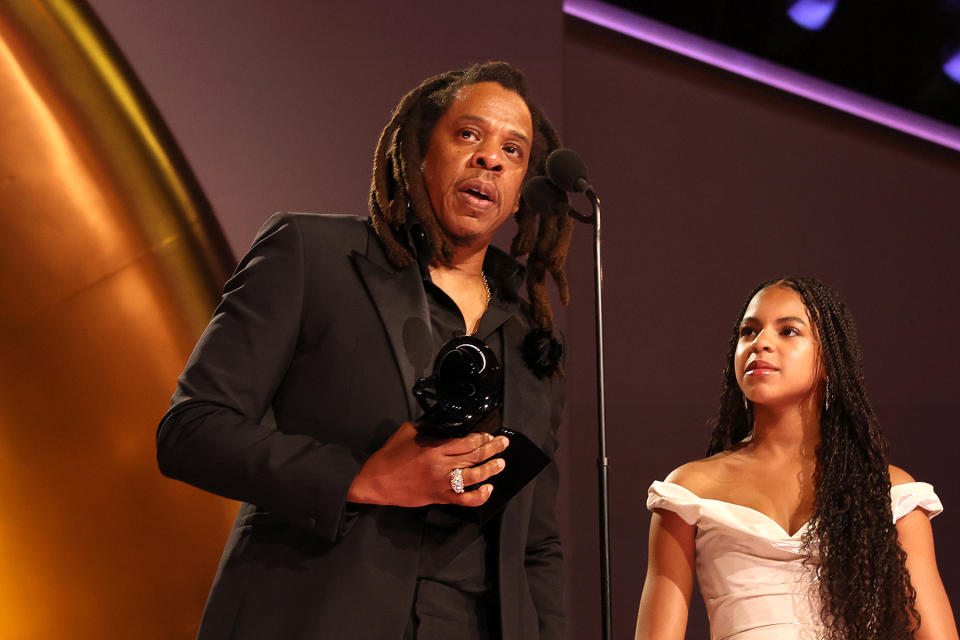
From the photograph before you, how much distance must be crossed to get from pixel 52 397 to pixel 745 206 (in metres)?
2.92

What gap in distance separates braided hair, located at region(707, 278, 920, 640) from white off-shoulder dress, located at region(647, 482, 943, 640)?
4 cm

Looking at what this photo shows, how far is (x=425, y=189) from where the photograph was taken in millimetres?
1727

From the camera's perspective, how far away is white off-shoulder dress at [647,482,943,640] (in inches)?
90.0

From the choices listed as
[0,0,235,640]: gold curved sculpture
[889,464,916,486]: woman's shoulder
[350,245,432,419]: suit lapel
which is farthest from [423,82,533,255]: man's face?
[889,464,916,486]: woman's shoulder

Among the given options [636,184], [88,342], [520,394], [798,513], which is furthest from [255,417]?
[636,184]

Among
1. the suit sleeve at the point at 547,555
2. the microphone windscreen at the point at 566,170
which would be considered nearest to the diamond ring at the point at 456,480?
the suit sleeve at the point at 547,555

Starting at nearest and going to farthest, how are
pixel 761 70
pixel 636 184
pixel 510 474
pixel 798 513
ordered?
pixel 510 474, pixel 798 513, pixel 636 184, pixel 761 70

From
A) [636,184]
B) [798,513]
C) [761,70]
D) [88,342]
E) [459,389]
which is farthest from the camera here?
[761,70]

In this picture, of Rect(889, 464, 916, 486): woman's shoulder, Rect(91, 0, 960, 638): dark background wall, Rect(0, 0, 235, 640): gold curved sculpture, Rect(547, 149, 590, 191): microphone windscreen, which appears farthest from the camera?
Rect(91, 0, 960, 638): dark background wall

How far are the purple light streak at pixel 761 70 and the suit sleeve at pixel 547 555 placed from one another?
2.70m

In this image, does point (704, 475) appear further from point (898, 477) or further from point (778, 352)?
point (898, 477)

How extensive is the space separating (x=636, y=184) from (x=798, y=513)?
1.80m

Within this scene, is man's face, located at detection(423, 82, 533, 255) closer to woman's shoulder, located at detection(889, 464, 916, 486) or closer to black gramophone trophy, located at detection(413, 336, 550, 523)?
black gramophone trophy, located at detection(413, 336, 550, 523)

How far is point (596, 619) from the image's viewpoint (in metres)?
3.43
